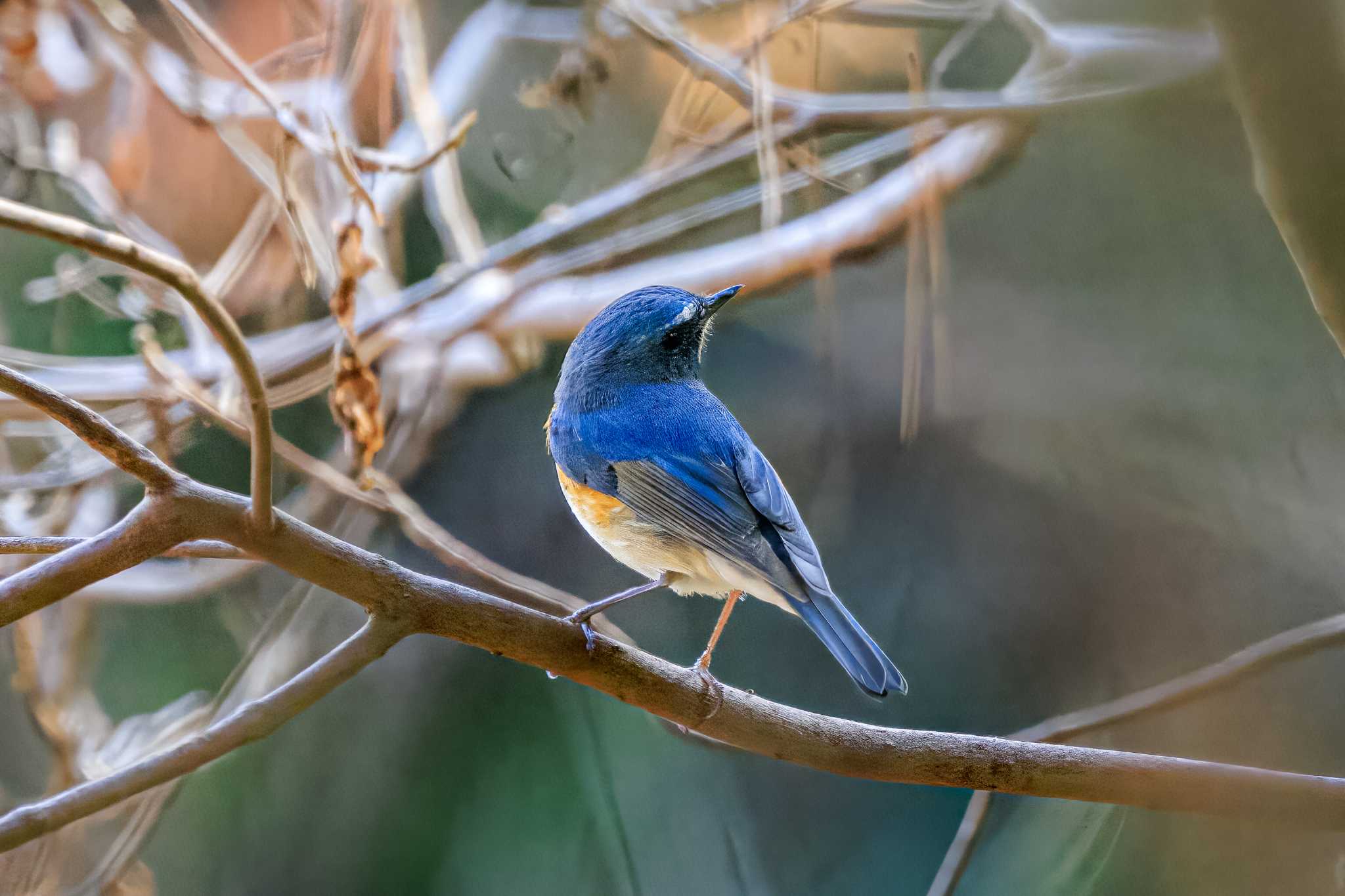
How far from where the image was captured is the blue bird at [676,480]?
1.13 metres

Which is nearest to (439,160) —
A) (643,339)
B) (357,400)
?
(357,400)

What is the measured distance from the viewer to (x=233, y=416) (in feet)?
5.83

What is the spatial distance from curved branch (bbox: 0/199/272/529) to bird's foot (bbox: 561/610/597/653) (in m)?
0.33

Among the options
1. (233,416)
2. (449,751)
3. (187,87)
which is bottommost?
(449,751)

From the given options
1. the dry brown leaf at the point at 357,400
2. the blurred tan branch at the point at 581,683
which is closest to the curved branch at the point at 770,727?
the blurred tan branch at the point at 581,683

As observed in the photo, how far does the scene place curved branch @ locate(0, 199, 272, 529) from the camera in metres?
0.81

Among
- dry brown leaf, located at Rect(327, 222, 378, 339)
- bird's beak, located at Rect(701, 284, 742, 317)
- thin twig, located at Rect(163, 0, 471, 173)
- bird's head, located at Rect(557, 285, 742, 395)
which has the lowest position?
bird's head, located at Rect(557, 285, 742, 395)

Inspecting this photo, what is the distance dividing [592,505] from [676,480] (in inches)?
4.6

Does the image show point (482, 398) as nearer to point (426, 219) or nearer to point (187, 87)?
point (426, 219)

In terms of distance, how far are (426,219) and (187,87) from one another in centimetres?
54

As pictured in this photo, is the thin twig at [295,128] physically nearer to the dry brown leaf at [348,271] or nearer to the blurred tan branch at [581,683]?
the dry brown leaf at [348,271]

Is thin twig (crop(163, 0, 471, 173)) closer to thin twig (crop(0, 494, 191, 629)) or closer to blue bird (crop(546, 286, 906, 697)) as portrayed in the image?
blue bird (crop(546, 286, 906, 697))

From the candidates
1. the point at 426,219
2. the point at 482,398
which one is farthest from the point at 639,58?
the point at 482,398

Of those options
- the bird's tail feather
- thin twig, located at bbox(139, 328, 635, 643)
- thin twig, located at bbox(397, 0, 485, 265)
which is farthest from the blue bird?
thin twig, located at bbox(397, 0, 485, 265)
